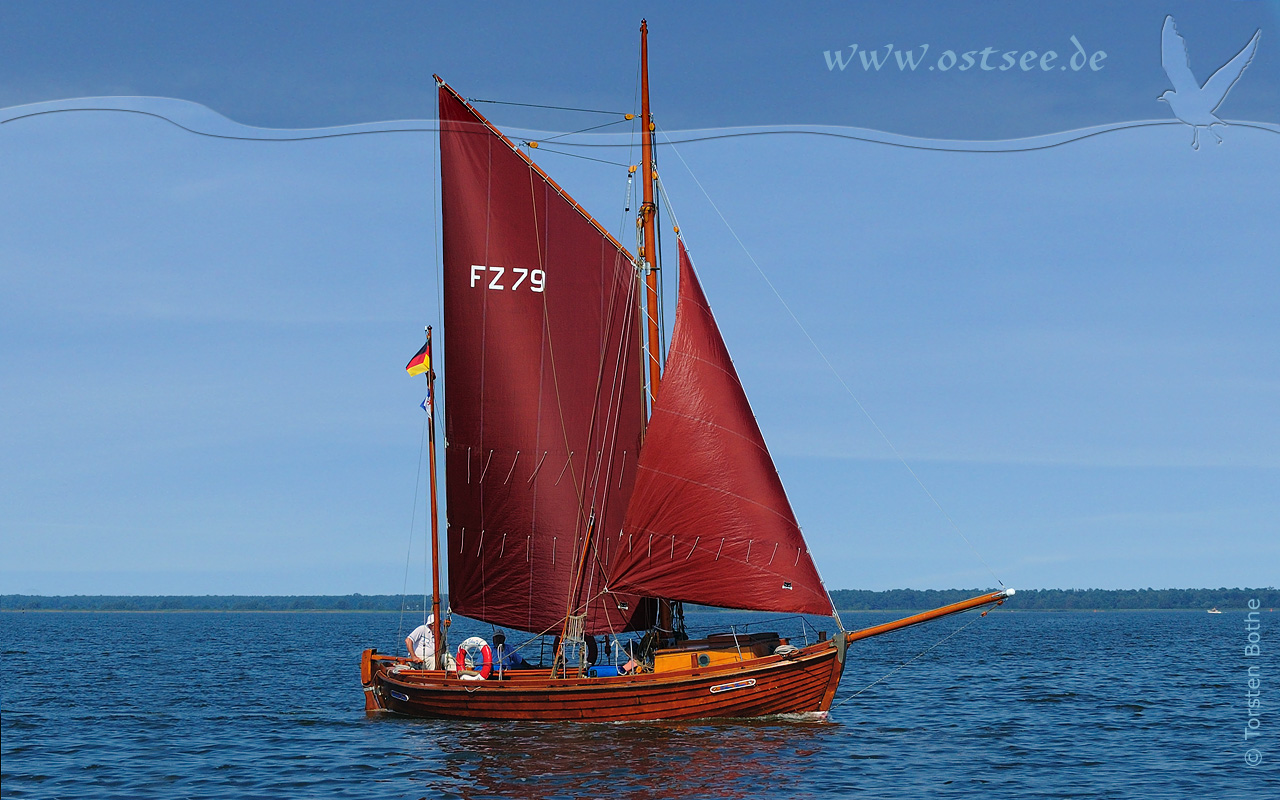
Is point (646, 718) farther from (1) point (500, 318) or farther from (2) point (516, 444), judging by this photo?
(1) point (500, 318)

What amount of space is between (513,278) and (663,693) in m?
13.6

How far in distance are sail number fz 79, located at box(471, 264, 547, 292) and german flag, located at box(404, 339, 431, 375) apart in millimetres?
3097

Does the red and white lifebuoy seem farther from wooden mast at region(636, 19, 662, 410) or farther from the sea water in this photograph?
wooden mast at region(636, 19, 662, 410)

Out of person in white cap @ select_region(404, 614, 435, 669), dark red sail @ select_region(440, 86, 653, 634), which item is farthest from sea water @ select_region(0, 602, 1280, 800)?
dark red sail @ select_region(440, 86, 653, 634)

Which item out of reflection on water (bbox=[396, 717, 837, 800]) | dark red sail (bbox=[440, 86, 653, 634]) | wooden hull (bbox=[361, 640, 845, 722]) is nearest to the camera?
reflection on water (bbox=[396, 717, 837, 800])

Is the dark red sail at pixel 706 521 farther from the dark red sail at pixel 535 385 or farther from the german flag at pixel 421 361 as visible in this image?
the german flag at pixel 421 361

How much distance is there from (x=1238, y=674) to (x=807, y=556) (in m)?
41.4

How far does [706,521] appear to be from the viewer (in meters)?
33.5

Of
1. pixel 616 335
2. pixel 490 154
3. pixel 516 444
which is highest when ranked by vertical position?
pixel 490 154

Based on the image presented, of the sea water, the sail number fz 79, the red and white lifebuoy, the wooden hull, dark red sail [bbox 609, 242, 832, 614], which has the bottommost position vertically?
the sea water

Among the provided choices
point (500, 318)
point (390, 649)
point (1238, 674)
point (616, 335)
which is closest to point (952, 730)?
point (616, 335)

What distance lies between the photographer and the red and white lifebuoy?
35.2m

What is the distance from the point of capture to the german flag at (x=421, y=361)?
3947 centimetres

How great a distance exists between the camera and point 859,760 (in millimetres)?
30719
